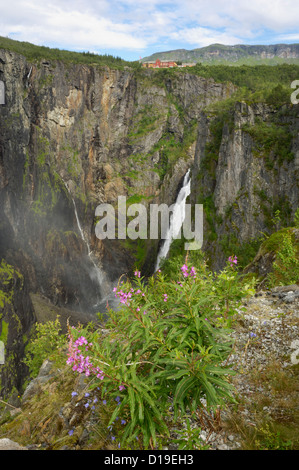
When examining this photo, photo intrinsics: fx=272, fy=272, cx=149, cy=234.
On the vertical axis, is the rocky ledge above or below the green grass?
below

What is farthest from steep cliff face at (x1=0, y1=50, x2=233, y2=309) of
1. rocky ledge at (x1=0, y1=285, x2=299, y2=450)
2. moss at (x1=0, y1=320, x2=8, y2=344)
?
rocky ledge at (x1=0, y1=285, x2=299, y2=450)

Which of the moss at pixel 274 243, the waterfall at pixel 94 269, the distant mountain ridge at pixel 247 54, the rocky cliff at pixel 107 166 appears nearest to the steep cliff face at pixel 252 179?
the rocky cliff at pixel 107 166

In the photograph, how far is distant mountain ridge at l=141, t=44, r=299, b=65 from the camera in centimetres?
17338

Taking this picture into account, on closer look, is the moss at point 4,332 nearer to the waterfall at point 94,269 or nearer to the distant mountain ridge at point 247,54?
the waterfall at point 94,269

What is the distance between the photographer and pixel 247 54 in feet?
611

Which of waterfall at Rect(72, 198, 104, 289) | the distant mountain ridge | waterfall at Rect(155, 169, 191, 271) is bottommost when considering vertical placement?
waterfall at Rect(72, 198, 104, 289)

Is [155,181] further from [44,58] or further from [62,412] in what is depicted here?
[62,412]

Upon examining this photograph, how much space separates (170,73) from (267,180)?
53.8 meters

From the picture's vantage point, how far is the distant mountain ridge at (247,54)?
173m

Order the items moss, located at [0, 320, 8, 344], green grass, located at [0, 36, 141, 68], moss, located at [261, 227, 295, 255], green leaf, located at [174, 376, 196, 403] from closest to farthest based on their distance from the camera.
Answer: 1. green leaf, located at [174, 376, 196, 403]
2. moss, located at [261, 227, 295, 255]
3. moss, located at [0, 320, 8, 344]
4. green grass, located at [0, 36, 141, 68]

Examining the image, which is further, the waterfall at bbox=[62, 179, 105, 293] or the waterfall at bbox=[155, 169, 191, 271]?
the waterfall at bbox=[62, 179, 105, 293]

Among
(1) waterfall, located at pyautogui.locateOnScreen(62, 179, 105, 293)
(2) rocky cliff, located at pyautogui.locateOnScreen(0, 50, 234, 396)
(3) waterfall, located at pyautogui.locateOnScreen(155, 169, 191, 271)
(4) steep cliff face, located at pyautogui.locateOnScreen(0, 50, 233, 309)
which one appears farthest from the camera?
(1) waterfall, located at pyautogui.locateOnScreen(62, 179, 105, 293)

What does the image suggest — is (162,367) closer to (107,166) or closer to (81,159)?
(81,159)

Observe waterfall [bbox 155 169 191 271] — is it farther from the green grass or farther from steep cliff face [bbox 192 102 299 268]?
the green grass
